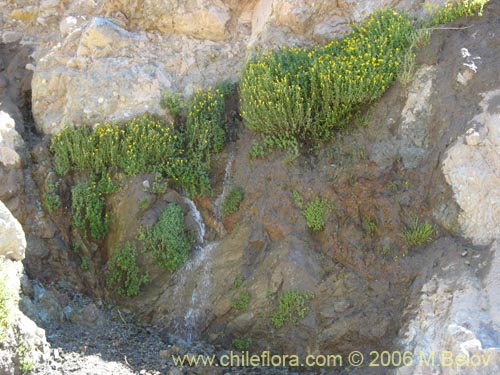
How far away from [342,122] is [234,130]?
162 cm

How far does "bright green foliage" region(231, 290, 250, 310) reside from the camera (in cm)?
708

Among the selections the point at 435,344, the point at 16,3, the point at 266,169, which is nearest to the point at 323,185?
the point at 266,169

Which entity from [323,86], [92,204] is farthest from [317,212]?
[92,204]

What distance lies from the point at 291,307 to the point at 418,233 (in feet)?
5.34

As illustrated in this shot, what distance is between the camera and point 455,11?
735cm

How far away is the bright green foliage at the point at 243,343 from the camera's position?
700 cm

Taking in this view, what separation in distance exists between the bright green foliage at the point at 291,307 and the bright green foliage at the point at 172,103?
3069mm

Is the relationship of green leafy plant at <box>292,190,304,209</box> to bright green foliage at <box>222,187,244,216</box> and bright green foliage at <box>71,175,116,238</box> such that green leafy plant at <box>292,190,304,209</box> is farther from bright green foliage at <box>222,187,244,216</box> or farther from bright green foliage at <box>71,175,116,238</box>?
bright green foliage at <box>71,175,116,238</box>

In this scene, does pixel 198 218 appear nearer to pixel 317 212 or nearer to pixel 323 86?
pixel 317 212

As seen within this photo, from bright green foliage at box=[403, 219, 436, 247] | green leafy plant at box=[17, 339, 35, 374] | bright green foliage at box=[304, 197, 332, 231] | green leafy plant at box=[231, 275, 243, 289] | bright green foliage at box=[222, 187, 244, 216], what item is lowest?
green leafy plant at box=[231, 275, 243, 289]

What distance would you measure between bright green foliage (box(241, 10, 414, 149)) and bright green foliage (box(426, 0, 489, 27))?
12.8 inches

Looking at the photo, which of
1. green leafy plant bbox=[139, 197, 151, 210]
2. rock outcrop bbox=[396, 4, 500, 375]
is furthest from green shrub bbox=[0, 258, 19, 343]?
rock outcrop bbox=[396, 4, 500, 375]

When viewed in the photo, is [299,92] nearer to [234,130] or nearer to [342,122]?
[342,122]

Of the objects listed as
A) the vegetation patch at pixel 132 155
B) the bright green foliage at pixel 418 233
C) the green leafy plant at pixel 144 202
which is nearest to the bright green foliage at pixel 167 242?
the green leafy plant at pixel 144 202
